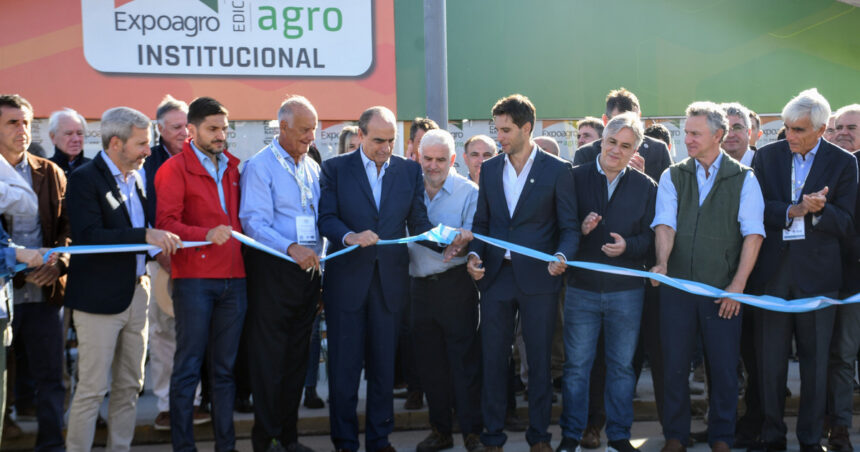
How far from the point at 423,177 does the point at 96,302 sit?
229 centimetres

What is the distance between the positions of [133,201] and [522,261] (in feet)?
8.12

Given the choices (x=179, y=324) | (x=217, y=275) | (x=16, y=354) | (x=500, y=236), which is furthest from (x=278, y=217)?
(x=16, y=354)

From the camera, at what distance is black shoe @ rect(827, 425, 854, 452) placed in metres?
5.51

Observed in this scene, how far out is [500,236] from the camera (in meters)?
5.43

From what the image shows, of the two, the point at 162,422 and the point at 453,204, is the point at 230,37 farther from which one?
the point at 162,422

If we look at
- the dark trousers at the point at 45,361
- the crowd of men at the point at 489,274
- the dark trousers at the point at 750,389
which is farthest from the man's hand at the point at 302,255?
the dark trousers at the point at 750,389

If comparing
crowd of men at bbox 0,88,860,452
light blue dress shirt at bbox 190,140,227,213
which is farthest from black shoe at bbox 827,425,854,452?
light blue dress shirt at bbox 190,140,227,213

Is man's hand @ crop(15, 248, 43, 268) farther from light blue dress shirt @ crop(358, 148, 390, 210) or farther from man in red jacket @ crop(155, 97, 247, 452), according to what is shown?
light blue dress shirt @ crop(358, 148, 390, 210)

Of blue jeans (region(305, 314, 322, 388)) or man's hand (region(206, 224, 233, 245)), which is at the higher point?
man's hand (region(206, 224, 233, 245))

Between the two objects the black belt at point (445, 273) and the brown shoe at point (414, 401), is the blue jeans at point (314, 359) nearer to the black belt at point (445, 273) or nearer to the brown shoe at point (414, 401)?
the brown shoe at point (414, 401)

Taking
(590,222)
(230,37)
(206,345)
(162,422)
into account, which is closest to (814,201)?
(590,222)

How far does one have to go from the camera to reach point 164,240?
472 centimetres

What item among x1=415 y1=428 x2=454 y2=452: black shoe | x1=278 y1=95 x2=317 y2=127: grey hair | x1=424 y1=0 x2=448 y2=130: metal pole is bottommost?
x1=415 y1=428 x2=454 y2=452: black shoe

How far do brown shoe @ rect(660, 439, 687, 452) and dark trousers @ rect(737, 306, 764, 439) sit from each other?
2.25 feet
